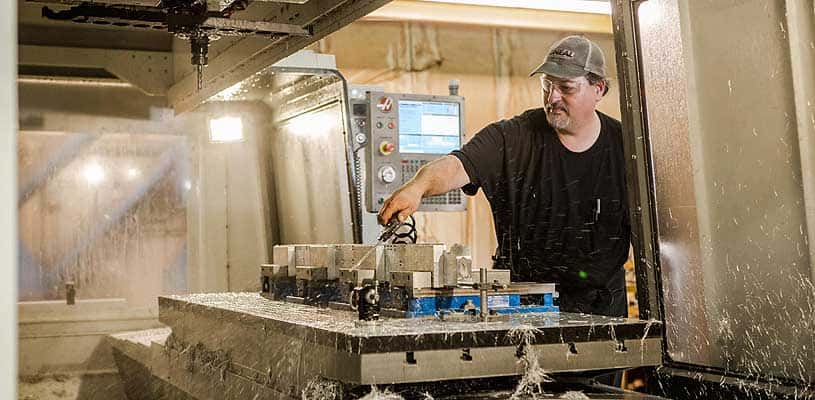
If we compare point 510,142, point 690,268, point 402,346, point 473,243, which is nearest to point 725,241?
point 690,268

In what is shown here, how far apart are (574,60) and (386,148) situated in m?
1.08

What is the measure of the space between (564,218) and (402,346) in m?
1.42

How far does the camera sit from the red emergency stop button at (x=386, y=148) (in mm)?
3762

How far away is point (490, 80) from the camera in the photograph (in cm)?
489

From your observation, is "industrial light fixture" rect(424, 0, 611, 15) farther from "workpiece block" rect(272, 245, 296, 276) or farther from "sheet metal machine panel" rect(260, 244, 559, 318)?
"sheet metal machine panel" rect(260, 244, 559, 318)

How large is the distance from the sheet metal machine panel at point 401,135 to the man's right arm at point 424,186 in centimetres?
68

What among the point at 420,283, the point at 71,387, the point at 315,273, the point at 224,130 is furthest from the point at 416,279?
the point at 71,387

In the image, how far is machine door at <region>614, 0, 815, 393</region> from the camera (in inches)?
68.3

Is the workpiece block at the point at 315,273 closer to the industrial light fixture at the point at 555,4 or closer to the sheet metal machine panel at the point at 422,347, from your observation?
the sheet metal machine panel at the point at 422,347

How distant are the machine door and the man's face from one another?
2.89 ft

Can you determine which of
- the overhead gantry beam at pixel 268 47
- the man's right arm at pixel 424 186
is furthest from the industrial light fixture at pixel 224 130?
the man's right arm at pixel 424 186

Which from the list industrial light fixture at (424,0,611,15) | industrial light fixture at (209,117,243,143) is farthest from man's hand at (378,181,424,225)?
industrial light fixture at (424,0,611,15)

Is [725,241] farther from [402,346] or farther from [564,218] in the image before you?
[564,218]

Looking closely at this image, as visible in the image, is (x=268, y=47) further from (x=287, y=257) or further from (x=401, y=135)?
(x=401, y=135)
